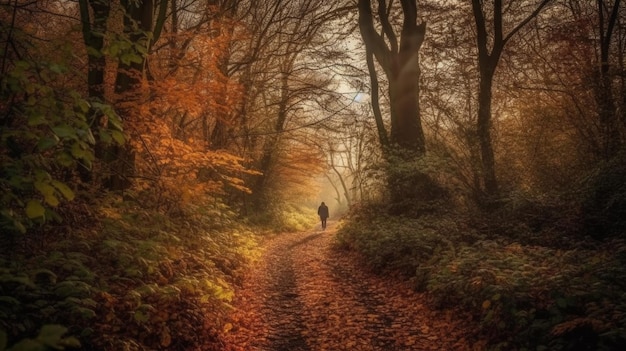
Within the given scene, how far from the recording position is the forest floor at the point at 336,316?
5.56 metres

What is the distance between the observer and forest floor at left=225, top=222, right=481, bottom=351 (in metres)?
5.56

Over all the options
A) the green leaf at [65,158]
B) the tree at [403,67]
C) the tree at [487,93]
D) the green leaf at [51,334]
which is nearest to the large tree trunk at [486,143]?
the tree at [487,93]

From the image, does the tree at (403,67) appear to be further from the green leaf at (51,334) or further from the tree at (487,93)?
the green leaf at (51,334)

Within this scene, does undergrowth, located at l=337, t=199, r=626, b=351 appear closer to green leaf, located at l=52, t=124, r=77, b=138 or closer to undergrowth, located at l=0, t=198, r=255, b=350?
undergrowth, located at l=0, t=198, r=255, b=350

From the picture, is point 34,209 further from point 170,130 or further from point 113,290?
point 170,130

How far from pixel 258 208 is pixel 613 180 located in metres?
18.6

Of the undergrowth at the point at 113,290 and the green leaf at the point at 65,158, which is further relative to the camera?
the undergrowth at the point at 113,290

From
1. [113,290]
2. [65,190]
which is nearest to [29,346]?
[65,190]

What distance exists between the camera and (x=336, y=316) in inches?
261

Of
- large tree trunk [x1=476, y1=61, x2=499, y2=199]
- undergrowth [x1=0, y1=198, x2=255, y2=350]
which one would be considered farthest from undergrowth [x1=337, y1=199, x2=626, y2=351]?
undergrowth [x1=0, y1=198, x2=255, y2=350]

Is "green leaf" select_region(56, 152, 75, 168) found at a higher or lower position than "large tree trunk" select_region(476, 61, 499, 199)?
lower

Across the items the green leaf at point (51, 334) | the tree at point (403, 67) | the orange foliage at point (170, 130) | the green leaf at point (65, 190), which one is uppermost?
the tree at point (403, 67)

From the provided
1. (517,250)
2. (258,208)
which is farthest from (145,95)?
(258,208)

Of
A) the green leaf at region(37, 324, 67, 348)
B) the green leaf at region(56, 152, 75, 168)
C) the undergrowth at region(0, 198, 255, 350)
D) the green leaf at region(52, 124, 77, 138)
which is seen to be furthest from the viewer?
the undergrowth at region(0, 198, 255, 350)
